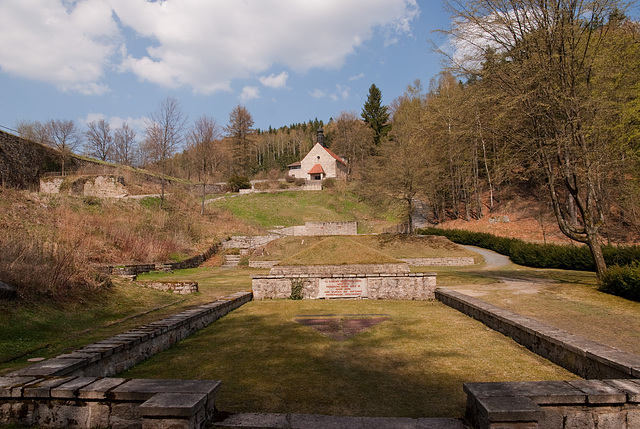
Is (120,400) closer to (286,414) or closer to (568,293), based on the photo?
(286,414)

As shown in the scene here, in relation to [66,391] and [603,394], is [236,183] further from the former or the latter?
[603,394]

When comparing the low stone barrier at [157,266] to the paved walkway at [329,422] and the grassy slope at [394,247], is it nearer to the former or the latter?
the grassy slope at [394,247]

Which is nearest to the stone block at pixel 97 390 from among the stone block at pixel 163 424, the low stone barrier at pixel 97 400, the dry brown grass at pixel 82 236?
the low stone barrier at pixel 97 400

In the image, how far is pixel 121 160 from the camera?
67188 mm

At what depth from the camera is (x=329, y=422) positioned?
3.13m

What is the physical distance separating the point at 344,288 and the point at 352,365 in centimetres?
598

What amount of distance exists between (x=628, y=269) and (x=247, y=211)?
37.2 metres

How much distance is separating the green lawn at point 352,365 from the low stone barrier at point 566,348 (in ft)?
0.59

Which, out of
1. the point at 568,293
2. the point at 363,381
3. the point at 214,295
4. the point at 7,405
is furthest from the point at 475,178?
the point at 7,405

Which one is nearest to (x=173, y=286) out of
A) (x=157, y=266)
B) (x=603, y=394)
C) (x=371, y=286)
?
(x=371, y=286)

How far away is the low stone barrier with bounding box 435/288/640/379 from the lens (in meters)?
4.23

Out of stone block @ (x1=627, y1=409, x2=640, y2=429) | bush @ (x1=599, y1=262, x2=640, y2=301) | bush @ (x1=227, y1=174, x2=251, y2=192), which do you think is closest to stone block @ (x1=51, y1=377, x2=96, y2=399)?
stone block @ (x1=627, y1=409, x2=640, y2=429)

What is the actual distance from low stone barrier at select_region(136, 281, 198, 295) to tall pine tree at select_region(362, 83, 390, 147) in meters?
63.1

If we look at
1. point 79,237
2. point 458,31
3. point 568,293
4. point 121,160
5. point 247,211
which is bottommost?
point 568,293
